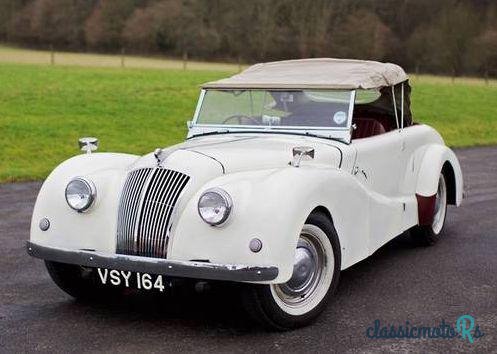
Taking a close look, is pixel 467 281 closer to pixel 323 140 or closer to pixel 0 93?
pixel 323 140

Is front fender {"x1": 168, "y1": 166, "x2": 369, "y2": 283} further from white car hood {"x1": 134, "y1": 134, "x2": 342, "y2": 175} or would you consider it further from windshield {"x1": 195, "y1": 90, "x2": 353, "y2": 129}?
windshield {"x1": 195, "y1": 90, "x2": 353, "y2": 129}

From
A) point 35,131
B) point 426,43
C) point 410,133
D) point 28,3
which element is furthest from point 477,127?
point 28,3

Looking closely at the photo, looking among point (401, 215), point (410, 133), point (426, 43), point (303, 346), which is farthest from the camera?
point (426, 43)

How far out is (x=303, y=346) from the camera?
13.4ft

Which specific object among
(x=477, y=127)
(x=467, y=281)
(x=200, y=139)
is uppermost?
(x=200, y=139)

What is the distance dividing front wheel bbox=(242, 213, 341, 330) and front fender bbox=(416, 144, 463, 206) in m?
2.06

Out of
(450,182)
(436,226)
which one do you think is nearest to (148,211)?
→ (436,226)

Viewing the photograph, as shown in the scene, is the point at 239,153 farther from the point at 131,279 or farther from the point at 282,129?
the point at 131,279

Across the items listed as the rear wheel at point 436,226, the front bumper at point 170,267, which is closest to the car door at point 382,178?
the rear wheel at point 436,226

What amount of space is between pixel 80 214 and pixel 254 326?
136 centimetres

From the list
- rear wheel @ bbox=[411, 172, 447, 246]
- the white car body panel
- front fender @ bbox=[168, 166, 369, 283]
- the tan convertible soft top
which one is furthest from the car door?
front fender @ bbox=[168, 166, 369, 283]

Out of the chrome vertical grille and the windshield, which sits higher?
the windshield

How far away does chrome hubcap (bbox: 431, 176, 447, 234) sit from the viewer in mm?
6945

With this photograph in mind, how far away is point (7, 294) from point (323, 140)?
2.66 m
